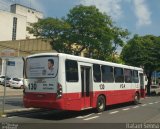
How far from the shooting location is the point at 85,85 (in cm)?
1698

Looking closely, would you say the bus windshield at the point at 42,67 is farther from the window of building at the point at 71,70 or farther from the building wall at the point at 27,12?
the building wall at the point at 27,12

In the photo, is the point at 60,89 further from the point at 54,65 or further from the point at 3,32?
the point at 3,32

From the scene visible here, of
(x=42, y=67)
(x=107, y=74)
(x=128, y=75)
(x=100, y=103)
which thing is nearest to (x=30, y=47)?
(x=128, y=75)

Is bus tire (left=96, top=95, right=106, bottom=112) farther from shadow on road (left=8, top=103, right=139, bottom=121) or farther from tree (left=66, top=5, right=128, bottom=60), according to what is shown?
tree (left=66, top=5, right=128, bottom=60)

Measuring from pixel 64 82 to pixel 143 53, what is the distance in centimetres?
2964

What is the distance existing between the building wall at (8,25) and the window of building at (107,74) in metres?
84.0

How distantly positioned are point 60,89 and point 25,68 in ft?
7.96

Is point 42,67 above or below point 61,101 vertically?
above

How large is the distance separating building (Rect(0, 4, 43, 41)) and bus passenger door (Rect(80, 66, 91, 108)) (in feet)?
283

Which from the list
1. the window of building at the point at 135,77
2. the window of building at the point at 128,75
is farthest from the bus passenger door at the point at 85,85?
the window of building at the point at 135,77

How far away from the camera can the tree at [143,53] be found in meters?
43.3

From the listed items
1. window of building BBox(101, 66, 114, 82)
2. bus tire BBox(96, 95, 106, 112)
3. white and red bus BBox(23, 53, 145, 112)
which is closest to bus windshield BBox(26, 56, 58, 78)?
white and red bus BBox(23, 53, 145, 112)

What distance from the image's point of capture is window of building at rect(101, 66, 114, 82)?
19.0 meters

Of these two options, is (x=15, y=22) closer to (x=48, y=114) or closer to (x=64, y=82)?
(x=48, y=114)
